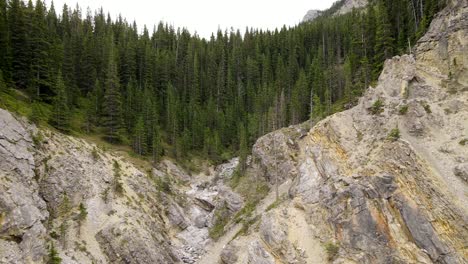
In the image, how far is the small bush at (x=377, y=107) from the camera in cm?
4491

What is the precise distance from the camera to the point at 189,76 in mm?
98312

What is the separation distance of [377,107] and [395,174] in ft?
38.7

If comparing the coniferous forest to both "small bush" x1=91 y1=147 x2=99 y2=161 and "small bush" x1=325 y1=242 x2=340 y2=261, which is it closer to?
"small bush" x1=91 y1=147 x2=99 y2=161

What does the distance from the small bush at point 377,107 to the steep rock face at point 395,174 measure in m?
0.40

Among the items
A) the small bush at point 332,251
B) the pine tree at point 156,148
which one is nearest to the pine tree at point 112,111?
the pine tree at point 156,148

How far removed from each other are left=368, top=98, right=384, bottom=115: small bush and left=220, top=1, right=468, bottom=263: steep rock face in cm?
40

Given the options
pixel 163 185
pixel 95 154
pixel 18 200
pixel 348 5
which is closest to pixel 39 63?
pixel 95 154

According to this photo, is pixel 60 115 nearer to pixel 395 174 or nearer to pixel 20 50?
pixel 20 50

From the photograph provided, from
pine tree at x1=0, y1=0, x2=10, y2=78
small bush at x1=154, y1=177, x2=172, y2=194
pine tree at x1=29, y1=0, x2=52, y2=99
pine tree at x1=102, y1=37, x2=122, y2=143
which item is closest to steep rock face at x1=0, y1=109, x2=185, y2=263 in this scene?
small bush at x1=154, y1=177, x2=172, y2=194

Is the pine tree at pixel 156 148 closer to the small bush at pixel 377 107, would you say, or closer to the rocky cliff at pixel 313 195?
the rocky cliff at pixel 313 195

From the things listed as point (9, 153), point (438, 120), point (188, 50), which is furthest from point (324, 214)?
point (188, 50)

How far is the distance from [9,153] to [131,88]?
139ft

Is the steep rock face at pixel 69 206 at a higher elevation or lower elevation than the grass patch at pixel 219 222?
higher

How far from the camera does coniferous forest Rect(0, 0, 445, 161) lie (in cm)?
5753
